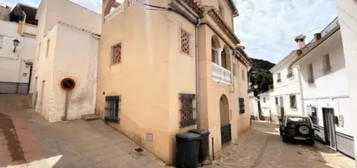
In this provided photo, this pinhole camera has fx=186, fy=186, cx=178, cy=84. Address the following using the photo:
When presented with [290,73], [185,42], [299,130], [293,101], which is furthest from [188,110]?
[290,73]

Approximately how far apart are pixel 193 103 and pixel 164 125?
6.12ft

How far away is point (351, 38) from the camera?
17.0ft

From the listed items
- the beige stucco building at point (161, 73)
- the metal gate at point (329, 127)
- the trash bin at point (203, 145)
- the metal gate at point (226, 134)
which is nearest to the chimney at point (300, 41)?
the metal gate at point (329, 127)

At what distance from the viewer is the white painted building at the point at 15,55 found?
51.8 feet

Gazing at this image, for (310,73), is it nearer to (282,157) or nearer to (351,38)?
(282,157)

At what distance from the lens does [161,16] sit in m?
7.38

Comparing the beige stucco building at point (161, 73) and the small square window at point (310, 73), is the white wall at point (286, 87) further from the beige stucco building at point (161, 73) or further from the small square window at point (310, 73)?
the beige stucco building at point (161, 73)

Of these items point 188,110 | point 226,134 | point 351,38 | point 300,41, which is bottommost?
point 226,134

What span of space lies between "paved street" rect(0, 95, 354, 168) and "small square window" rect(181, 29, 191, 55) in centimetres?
449

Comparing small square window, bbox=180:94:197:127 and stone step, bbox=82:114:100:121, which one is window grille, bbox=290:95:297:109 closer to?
small square window, bbox=180:94:197:127

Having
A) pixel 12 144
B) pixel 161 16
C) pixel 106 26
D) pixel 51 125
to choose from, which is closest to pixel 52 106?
pixel 51 125

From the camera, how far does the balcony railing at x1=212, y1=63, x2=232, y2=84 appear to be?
920cm

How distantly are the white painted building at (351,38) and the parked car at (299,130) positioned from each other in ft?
21.4

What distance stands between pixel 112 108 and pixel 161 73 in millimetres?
3875
